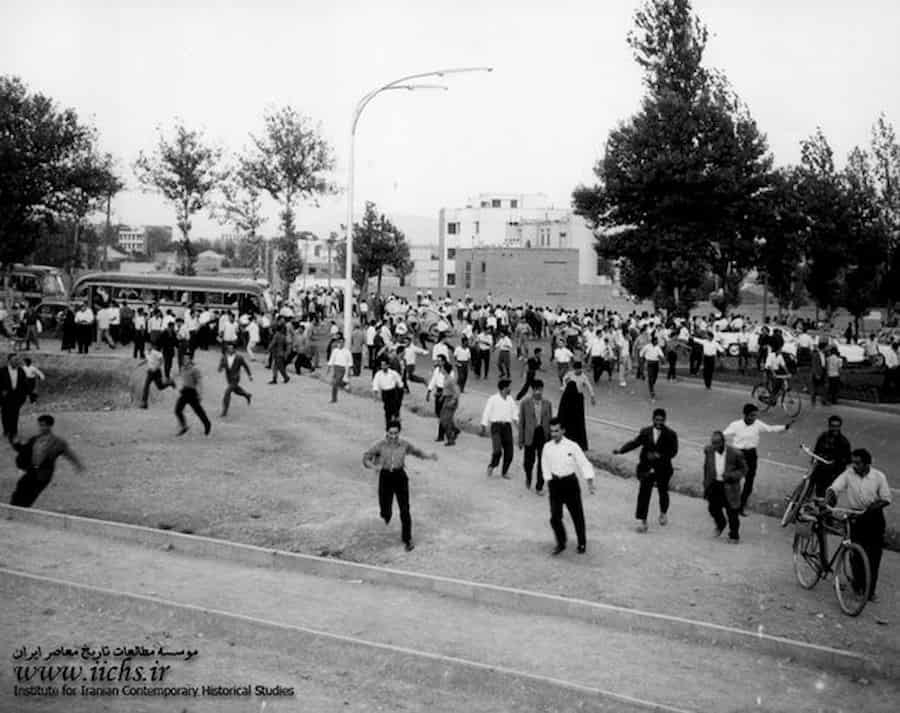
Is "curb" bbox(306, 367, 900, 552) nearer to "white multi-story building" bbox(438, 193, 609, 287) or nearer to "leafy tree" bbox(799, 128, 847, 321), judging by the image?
"leafy tree" bbox(799, 128, 847, 321)

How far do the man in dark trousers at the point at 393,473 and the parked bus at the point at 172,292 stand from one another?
25.0 m

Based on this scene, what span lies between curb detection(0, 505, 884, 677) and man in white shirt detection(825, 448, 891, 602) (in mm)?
1645

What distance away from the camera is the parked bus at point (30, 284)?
44406mm

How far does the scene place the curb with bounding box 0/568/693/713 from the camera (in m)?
7.62

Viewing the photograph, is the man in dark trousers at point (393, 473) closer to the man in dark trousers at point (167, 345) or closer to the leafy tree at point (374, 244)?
the man in dark trousers at point (167, 345)

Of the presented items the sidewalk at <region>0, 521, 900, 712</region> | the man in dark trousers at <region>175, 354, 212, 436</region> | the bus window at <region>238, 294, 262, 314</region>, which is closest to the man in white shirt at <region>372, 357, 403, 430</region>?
the man in dark trousers at <region>175, 354, 212, 436</region>

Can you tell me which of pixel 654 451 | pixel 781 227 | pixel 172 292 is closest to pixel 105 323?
pixel 172 292

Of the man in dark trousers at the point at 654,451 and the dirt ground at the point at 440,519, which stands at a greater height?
the man in dark trousers at the point at 654,451

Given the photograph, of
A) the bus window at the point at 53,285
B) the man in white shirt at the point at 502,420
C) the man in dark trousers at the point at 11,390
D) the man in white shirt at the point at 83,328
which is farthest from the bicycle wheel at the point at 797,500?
the bus window at the point at 53,285

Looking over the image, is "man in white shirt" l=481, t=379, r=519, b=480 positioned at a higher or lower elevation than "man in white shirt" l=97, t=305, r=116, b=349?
lower

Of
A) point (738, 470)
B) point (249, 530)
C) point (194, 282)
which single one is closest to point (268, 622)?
point (249, 530)

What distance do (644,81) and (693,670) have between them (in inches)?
1608

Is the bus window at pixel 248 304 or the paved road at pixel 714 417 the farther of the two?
the bus window at pixel 248 304

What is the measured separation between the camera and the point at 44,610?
Result: 9.52 meters
